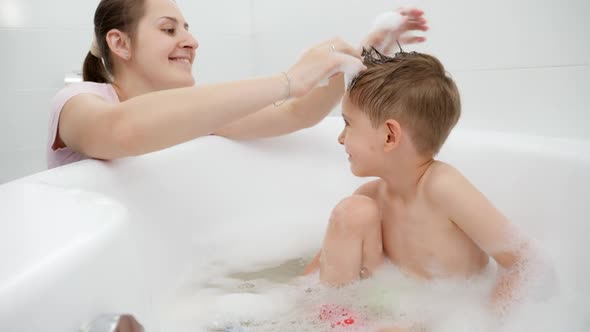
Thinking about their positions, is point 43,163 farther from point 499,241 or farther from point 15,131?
point 499,241

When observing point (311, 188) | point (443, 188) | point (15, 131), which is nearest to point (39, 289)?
point (443, 188)

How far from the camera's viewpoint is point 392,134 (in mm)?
1016

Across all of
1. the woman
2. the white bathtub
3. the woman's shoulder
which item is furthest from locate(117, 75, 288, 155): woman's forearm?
the woman's shoulder

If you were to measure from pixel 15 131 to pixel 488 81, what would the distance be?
64.3 inches

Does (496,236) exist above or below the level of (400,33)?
below

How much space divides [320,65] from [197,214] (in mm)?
499

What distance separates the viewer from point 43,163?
2047 mm

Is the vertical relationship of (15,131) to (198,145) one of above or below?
below

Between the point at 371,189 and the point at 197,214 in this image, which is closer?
the point at 371,189

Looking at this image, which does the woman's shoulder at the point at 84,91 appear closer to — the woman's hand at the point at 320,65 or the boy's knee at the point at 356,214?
the woman's hand at the point at 320,65

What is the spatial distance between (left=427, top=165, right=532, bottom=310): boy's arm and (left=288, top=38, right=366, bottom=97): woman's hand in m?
0.31

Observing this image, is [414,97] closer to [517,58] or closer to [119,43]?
[517,58]

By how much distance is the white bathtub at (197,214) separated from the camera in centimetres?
49

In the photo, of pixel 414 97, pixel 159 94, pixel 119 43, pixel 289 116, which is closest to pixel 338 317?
pixel 414 97
